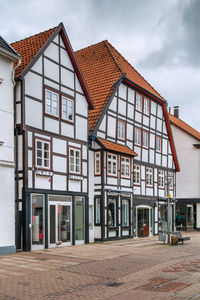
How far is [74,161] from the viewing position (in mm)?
24172

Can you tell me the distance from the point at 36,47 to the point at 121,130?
9708mm

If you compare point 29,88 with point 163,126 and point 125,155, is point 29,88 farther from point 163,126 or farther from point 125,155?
point 163,126

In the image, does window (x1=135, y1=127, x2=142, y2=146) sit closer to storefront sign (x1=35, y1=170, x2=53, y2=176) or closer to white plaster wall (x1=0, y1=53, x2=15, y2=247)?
storefront sign (x1=35, y1=170, x2=53, y2=176)

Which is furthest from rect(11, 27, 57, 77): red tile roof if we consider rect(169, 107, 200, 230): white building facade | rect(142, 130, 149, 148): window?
rect(169, 107, 200, 230): white building facade

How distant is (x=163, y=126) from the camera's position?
3572cm

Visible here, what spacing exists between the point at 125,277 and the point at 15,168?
888cm

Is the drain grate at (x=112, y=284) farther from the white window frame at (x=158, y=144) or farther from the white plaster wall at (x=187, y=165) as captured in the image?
the white plaster wall at (x=187, y=165)

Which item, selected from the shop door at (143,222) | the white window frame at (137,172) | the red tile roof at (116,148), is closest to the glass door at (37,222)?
the red tile roof at (116,148)

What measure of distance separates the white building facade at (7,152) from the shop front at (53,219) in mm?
1051

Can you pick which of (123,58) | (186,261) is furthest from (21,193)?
(123,58)

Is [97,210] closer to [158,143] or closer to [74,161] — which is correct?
[74,161]

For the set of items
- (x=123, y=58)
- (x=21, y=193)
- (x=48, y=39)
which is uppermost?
(x=123, y=58)

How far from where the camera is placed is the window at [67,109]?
928 inches

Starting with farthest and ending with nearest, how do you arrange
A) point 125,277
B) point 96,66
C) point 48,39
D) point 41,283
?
point 96,66
point 48,39
point 125,277
point 41,283
